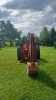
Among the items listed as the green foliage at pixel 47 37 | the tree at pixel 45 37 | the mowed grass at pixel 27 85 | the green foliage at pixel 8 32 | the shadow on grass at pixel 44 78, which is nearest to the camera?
the mowed grass at pixel 27 85

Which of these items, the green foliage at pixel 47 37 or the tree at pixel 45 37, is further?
the tree at pixel 45 37

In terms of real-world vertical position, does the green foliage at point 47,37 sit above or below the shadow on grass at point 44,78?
above

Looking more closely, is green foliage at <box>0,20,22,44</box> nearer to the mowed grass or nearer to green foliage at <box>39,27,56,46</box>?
green foliage at <box>39,27,56,46</box>

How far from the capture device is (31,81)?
6859mm

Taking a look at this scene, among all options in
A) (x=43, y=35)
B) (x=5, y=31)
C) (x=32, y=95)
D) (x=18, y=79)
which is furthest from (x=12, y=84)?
(x=5, y=31)

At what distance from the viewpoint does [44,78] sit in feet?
24.0

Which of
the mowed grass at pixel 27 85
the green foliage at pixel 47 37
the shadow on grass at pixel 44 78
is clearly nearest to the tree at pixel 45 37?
the green foliage at pixel 47 37

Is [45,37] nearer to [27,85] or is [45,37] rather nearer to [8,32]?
[8,32]

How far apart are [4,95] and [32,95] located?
0.86 metres

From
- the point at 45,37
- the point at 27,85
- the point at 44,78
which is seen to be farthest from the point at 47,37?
the point at 27,85

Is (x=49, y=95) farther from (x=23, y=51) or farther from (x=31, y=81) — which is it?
(x=23, y=51)

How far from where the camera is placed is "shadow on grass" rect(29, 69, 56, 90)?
6.46 m

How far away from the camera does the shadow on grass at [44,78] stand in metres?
6.46

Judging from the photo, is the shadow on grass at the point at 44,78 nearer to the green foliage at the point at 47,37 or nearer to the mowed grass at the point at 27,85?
the mowed grass at the point at 27,85
